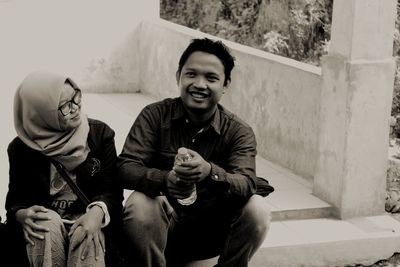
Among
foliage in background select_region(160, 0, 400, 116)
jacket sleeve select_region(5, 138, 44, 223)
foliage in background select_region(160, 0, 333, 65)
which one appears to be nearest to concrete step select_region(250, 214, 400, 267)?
jacket sleeve select_region(5, 138, 44, 223)

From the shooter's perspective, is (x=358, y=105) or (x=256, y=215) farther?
(x=358, y=105)

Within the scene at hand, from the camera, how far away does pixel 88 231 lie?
3.57 metres

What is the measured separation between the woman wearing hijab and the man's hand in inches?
13.6

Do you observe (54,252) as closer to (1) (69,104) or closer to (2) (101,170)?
(2) (101,170)

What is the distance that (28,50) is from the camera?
935cm

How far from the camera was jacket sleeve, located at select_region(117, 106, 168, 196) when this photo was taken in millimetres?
3887

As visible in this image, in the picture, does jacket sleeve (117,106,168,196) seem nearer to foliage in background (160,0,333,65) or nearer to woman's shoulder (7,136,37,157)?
woman's shoulder (7,136,37,157)

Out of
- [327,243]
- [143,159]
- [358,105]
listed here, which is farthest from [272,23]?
[143,159]

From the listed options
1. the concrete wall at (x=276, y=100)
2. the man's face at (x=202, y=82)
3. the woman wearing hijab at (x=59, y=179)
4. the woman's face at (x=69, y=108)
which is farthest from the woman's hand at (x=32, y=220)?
the concrete wall at (x=276, y=100)

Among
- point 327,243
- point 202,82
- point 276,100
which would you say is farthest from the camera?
point 276,100

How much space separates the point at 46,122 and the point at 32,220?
439 millimetres

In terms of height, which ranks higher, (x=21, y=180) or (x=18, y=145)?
(x=18, y=145)

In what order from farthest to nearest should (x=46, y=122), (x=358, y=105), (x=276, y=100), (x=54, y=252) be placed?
1. (x=276, y=100)
2. (x=358, y=105)
3. (x=46, y=122)
4. (x=54, y=252)

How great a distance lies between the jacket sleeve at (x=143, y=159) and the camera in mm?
3887
